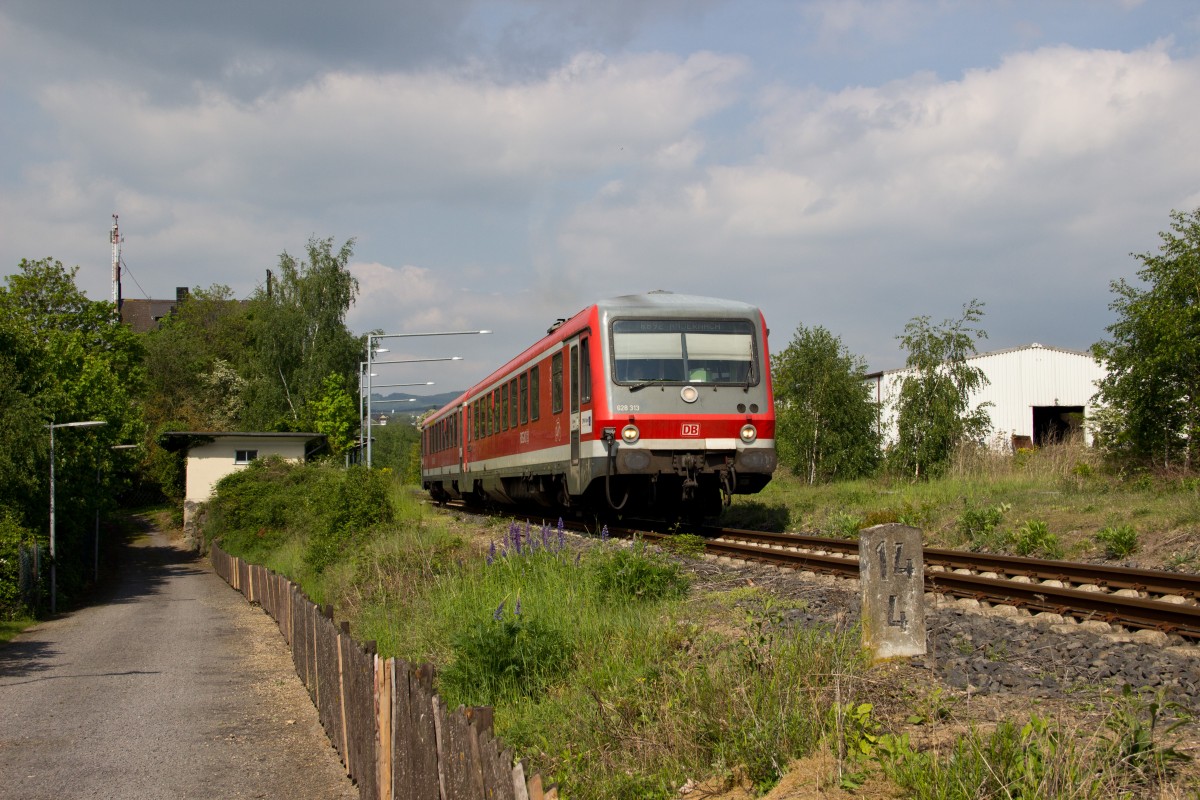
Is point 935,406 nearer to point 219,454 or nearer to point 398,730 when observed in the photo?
point 398,730

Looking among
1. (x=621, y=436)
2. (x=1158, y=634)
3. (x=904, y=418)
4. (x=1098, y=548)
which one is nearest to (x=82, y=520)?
(x=904, y=418)

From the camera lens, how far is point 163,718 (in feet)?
37.6

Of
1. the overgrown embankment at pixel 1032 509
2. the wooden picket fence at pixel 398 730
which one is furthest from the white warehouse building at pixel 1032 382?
the wooden picket fence at pixel 398 730

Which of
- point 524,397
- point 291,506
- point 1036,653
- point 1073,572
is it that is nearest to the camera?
point 1036,653

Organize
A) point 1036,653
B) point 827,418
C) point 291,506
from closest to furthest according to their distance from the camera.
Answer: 1. point 1036,653
2. point 827,418
3. point 291,506

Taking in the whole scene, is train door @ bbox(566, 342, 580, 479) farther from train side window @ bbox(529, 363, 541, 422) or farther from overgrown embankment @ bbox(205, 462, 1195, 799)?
overgrown embankment @ bbox(205, 462, 1195, 799)

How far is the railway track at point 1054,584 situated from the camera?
7816 millimetres

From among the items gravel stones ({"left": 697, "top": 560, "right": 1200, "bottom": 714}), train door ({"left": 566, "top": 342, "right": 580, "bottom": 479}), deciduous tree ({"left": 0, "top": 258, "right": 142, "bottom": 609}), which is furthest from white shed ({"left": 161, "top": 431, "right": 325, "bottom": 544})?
gravel stones ({"left": 697, "top": 560, "right": 1200, "bottom": 714})

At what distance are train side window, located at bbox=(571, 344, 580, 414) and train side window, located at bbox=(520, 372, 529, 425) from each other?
131 inches

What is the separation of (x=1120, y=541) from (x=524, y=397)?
10114mm

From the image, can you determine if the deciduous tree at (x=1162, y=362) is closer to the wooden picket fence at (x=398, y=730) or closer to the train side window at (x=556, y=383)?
the train side window at (x=556, y=383)

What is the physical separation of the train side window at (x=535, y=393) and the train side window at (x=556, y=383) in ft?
3.21

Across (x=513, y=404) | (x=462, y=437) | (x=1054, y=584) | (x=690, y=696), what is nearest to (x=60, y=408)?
(x=462, y=437)

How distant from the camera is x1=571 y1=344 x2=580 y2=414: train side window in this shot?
15.8 meters
